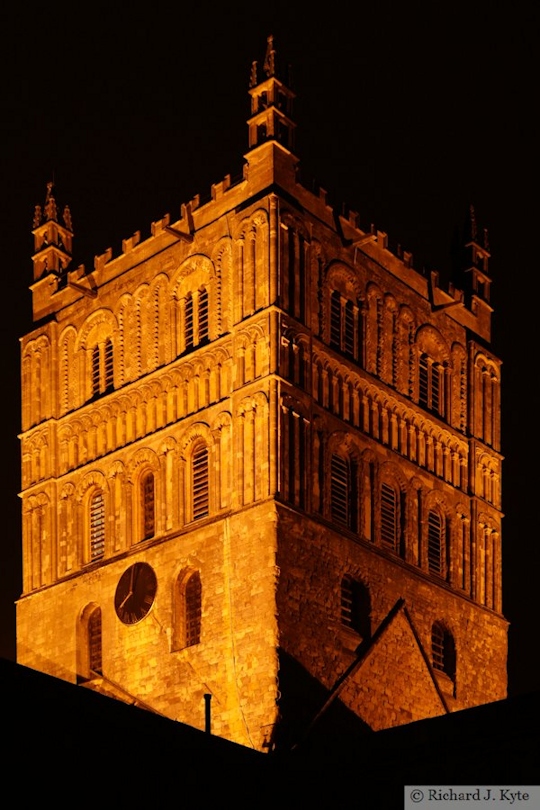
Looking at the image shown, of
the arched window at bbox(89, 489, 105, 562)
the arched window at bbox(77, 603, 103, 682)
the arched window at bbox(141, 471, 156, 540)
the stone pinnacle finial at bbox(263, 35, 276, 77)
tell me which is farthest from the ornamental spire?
the arched window at bbox(77, 603, 103, 682)

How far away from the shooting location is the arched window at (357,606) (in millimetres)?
55125

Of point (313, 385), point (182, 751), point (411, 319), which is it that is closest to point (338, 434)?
point (313, 385)

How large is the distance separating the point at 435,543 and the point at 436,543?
4 centimetres

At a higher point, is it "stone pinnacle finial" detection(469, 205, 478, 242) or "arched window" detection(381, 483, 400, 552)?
"stone pinnacle finial" detection(469, 205, 478, 242)

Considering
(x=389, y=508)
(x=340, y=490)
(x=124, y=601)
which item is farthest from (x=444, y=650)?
(x=124, y=601)

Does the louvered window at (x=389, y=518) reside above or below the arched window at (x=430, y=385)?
below

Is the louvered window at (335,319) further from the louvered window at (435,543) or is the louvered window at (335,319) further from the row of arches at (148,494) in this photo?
the louvered window at (435,543)

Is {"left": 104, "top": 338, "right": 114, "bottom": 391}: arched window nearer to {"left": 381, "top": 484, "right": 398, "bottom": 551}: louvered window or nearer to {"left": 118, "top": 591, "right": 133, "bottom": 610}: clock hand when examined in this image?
{"left": 118, "top": 591, "right": 133, "bottom": 610}: clock hand

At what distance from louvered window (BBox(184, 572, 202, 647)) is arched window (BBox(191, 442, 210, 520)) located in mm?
1570

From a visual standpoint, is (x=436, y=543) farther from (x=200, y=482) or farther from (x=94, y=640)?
(x=94, y=640)

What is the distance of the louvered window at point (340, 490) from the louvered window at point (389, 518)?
4.43ft

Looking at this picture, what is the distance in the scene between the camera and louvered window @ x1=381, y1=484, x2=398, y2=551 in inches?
2260

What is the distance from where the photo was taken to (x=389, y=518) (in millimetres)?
57719

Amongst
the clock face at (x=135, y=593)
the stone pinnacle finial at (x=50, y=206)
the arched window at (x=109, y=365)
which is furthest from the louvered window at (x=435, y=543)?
the stone pinnacle finial at (x=50, y=206)
